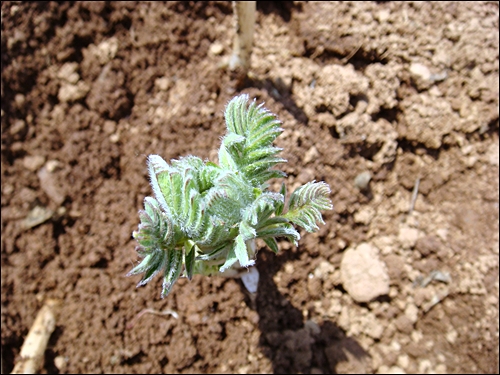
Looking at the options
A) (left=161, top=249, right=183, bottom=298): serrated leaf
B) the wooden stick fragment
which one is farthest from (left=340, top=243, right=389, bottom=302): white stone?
the wooden stick fragment

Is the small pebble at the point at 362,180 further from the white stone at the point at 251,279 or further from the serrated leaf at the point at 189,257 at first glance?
the serrated leaf at the point at 189,257

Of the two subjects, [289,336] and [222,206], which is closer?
[222,206]

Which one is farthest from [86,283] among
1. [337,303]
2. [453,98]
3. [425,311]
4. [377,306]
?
[453,98]

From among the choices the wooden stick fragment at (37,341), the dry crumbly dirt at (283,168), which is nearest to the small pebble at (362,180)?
the dry crumbly dirt at (283,168)

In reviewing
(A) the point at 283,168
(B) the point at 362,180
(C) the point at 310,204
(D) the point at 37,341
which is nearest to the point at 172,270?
(C) the point at 310,204

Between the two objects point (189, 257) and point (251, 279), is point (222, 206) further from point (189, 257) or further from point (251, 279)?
point (251, 279)

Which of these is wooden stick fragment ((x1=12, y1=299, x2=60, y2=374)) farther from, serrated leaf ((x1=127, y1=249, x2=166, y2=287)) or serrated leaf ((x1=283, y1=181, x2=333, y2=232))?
serrated leaf ((x1=283, y1=181, x2=333, y2=232))
